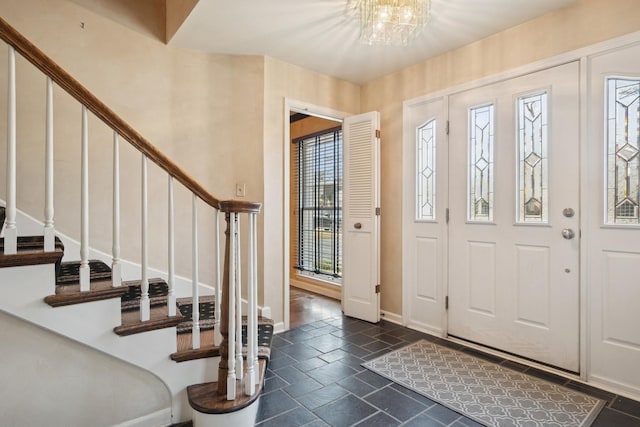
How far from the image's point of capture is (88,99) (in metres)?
1.60

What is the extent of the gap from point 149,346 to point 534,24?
3.30 m

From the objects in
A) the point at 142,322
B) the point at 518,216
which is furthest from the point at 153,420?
the point at 518,216

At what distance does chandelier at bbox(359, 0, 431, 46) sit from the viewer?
7.18 ft

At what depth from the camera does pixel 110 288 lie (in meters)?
1.68

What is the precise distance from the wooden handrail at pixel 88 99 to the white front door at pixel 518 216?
2.00m

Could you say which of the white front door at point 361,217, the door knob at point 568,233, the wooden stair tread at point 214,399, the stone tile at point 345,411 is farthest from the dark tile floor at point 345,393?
the door knob at point 568,233

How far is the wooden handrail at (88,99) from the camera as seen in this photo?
57.1 inches

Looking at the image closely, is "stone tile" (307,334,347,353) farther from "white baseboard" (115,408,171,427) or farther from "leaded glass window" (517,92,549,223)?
"leaded glass window" (517,92,549,223)

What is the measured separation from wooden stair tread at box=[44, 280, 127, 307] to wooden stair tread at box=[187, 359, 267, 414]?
0.65m

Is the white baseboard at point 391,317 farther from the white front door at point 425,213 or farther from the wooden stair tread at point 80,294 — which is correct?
the wooden stair tread at point 80,294

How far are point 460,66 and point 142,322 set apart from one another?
120 inches

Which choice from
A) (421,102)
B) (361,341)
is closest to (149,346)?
(361,341)

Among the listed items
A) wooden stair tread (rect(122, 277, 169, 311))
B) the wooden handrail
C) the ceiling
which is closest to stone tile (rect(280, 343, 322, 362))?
wooden stair tread (rect(122, 277, 169, 311))

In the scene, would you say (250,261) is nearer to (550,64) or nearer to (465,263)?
(465,263)
